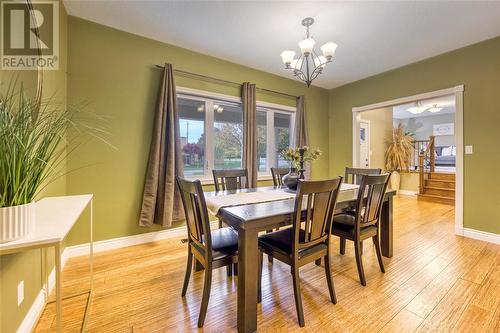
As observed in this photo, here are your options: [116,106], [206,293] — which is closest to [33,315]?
[206,293]

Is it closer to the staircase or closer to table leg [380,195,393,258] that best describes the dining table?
table leg [380,195,393,258]

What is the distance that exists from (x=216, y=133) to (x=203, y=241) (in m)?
2.30

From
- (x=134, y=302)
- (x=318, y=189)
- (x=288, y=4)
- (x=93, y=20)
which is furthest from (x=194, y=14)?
(x=134, y=302)

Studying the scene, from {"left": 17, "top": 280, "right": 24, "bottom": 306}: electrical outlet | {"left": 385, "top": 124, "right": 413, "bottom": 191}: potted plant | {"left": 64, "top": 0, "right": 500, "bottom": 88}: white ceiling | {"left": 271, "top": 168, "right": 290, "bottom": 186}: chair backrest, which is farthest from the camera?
{"left": 385, "top": 124, "right": 413, "bottom": 191}: potted plant

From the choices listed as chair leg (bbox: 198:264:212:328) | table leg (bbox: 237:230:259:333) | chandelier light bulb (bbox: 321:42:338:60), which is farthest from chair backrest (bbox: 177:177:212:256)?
chandelier light bulb (bbox: 321:42:338:60)

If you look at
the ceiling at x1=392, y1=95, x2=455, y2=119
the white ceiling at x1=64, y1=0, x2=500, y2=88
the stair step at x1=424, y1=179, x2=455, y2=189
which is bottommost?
the stair step at x1=424, y1=179, x2=455, y2=189

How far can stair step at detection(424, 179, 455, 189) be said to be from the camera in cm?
532

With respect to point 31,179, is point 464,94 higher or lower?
higher

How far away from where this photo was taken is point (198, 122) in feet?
11.4

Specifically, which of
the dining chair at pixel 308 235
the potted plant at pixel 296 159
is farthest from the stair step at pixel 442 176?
the dining chair at pixel 308 235

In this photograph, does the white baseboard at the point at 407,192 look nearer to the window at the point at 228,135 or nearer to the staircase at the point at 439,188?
the staircase at the point at 439,188

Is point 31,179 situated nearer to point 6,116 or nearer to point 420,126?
point 6,116

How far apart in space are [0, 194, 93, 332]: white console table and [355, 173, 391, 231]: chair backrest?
198 centimetres

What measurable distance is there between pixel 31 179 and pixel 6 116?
0.96 ft
